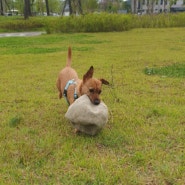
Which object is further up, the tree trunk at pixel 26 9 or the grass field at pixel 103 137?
the tree trunk at pixel 26 9

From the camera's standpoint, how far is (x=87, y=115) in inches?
131

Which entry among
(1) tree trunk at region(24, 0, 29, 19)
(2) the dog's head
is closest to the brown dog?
(2) the dog's head

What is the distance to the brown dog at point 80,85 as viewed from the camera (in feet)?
10.7

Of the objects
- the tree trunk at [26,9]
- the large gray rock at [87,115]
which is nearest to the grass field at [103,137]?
the large gray rock at [87,115]

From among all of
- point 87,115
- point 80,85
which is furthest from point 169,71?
point 87,115

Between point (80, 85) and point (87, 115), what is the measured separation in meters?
0.41

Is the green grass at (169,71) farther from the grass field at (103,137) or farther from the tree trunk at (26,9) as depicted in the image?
the tree trunk at (26,9)

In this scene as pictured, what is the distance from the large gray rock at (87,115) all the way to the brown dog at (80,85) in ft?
0.29

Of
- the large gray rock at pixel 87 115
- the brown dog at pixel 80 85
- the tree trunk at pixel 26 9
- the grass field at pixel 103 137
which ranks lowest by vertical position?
the grass field at pixel 103 137

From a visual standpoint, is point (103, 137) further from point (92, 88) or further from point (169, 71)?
point (169, 71)

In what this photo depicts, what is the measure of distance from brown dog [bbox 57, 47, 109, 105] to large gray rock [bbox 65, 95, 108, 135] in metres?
0.09

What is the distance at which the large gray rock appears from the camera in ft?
10.9

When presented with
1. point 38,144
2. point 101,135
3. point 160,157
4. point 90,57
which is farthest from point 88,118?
point 90,57

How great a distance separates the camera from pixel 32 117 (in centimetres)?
425
